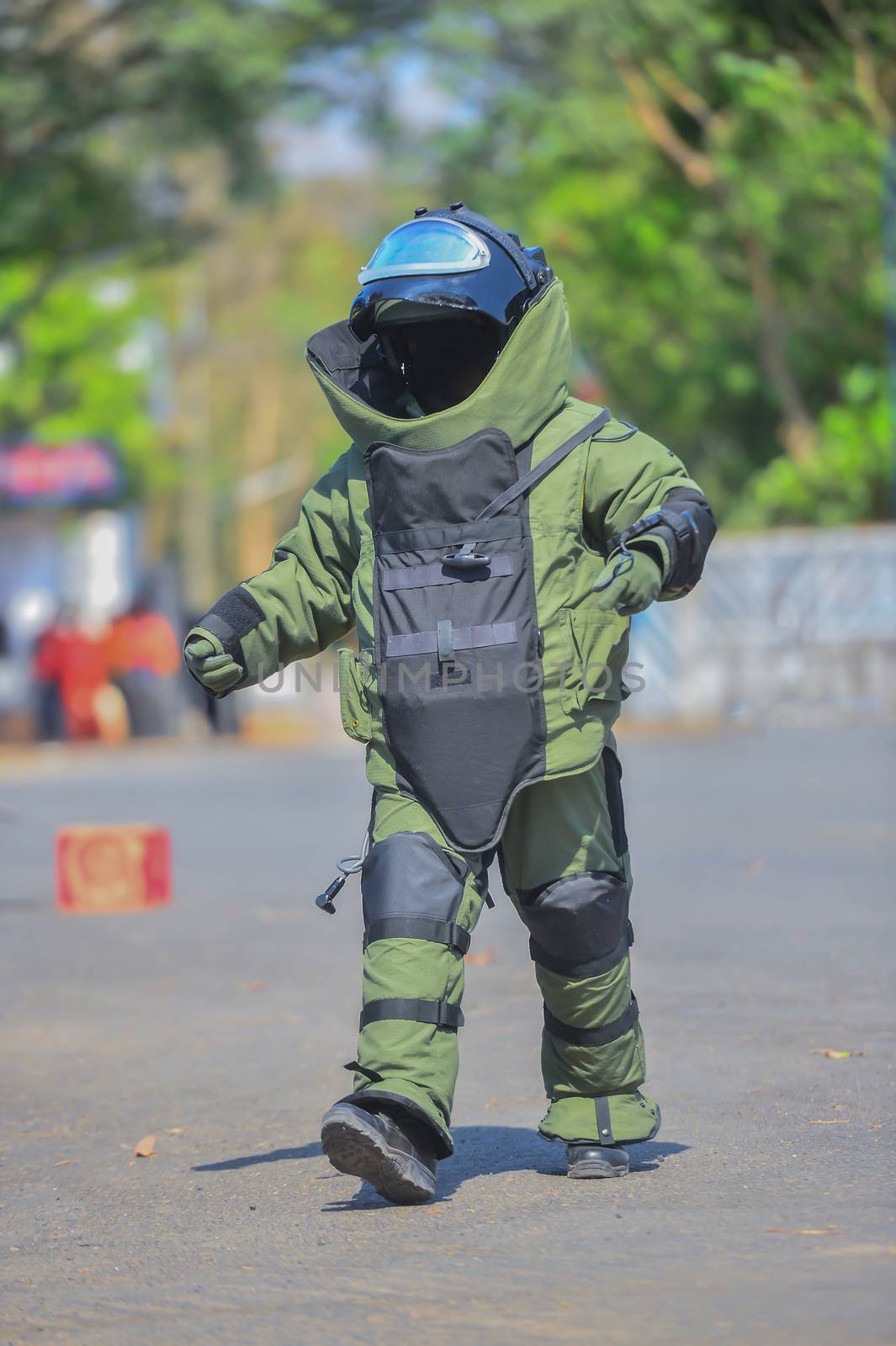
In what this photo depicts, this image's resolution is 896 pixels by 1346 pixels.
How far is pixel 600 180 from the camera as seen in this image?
33.0 m

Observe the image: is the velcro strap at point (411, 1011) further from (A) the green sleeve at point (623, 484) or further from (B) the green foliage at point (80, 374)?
(B) the green foliage at point (80, 374)

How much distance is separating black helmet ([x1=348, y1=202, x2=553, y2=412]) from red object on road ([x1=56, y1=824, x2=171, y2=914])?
513 cm

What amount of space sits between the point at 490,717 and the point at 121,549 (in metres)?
28.9

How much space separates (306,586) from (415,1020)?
902 millimetres

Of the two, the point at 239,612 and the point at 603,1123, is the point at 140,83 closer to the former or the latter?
the point at 239,612

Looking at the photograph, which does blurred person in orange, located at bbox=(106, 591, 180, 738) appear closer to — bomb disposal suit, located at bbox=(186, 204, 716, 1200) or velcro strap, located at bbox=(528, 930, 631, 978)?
bomb disposal suit, located at bbox=(186, 204, 716, 1200)

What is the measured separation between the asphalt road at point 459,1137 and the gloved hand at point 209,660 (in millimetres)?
1008

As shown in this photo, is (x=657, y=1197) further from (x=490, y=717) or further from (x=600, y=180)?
(x=600, y=180)

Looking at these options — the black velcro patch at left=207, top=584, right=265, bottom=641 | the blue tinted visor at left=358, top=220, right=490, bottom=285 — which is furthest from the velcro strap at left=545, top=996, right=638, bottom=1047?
the blue tinted visor at left=358, top=220, right=490, bottom=285

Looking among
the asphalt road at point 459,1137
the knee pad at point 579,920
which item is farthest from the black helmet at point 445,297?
the asphalt road at point 459,1137

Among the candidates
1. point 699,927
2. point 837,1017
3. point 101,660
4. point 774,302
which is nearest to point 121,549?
point 101,660

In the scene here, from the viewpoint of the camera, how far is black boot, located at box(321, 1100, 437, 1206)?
393 cm

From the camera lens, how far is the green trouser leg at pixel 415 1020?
4078 mm

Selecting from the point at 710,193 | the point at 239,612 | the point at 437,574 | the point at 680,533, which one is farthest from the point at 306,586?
the point at 710,193
